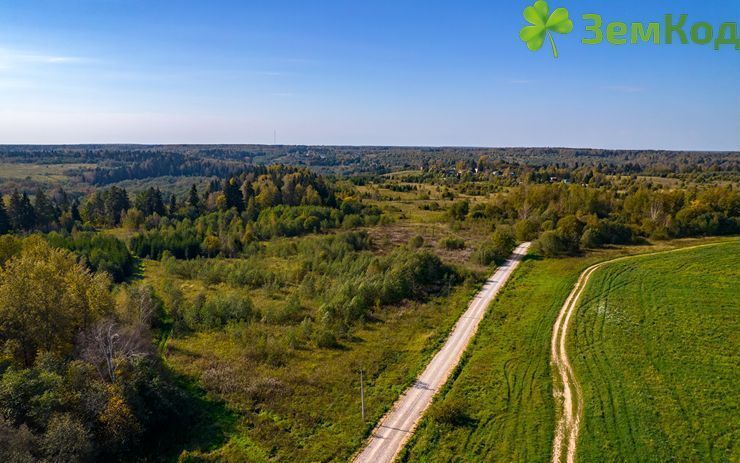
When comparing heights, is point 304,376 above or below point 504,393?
below

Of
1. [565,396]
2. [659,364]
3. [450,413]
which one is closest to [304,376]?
[450,413]

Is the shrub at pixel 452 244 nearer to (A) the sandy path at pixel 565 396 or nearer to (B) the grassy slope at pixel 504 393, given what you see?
(B) the grassy slope at pixel 504 393

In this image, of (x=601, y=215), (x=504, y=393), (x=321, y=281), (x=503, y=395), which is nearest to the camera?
(x=503, y=395)

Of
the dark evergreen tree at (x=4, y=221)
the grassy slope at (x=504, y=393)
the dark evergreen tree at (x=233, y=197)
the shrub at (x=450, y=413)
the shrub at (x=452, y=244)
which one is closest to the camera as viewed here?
the grassy slope at (x=504, y=393)

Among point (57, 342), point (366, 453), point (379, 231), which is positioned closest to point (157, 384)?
point (57, 342)

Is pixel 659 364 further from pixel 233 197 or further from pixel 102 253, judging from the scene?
pixel 233 197

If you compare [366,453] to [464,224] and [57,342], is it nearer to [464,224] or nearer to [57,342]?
[57,342]

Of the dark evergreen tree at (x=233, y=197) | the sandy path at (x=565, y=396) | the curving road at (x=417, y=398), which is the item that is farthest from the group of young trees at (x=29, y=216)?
the sandy path at (x=565, y=396)
